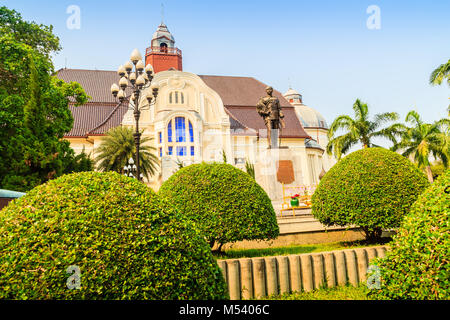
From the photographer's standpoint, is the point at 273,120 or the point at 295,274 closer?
the point at 295,274

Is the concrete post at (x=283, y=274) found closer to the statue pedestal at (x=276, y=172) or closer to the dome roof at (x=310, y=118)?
the statue pedestal at (x=276, y=172)

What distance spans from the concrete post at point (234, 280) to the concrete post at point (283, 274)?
69 cm

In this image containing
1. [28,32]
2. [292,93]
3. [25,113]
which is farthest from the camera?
[292,93]

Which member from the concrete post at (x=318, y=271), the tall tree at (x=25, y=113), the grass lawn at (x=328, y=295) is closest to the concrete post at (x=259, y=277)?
the grass lawn at (x=328, y=295)

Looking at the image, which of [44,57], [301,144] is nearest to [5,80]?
[44,57]

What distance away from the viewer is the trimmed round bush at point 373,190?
24.4 ft

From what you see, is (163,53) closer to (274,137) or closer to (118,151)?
(118,151)

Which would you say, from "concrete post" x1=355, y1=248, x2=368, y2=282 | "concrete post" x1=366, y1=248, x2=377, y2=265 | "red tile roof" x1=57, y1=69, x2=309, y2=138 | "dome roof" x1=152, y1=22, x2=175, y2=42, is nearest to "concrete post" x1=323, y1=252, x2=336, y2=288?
"concrete post" x1=355, y1=248, x2=368, y2=282

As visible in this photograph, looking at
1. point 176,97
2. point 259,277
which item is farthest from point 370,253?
point 176,97

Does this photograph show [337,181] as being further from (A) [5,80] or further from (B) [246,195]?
(A) [5,80]

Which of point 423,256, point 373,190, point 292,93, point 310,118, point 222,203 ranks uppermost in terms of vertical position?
point 292,93

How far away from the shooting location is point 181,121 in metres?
36.8

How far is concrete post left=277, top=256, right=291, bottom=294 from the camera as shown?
18.0 ft

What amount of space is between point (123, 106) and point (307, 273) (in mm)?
37034
